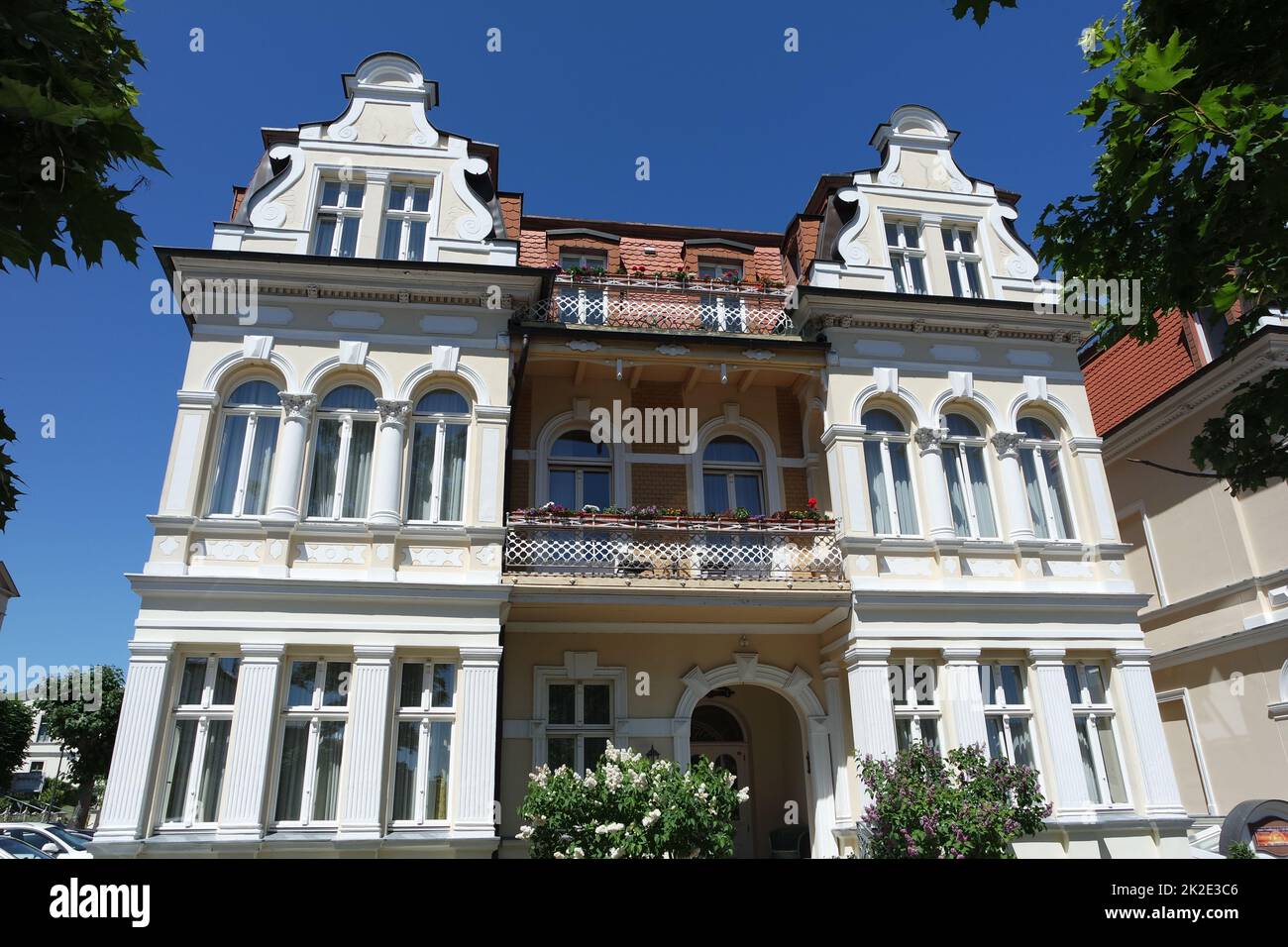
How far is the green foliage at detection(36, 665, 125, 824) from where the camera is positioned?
41.6m

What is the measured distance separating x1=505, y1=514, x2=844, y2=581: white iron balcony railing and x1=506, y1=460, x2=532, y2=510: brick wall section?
1.46 metres

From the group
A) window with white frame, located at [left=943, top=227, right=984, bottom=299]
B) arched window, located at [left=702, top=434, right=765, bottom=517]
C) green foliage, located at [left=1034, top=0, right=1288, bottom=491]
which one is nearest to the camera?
green foliage, located at [left=1034, top=0, right=1288, bottom=491]

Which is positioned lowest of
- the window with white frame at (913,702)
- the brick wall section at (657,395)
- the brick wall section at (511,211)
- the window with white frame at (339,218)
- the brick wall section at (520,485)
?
the window with white frame at (913,702)

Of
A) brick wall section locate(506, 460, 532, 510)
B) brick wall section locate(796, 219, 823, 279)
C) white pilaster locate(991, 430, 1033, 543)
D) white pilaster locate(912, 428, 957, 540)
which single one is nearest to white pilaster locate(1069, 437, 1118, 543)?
white pilaster locate(991, 430, 1033, 543)

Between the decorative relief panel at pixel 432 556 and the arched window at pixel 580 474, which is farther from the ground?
the arched window at pixel 580 474

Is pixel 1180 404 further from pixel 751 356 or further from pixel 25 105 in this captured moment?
pixel 25 105

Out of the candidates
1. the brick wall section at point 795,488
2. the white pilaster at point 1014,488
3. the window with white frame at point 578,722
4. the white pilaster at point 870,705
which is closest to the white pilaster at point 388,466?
the window with white frame at point 578,722

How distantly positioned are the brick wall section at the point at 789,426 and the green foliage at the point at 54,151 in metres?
11.4

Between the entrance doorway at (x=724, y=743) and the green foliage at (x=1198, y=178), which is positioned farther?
the entrance doorway at (x=724, y=743)

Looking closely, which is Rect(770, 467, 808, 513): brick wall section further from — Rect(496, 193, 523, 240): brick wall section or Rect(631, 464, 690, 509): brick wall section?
Rect(496, 193, 523, 240): brick wall section

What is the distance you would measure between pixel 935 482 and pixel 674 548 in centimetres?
465

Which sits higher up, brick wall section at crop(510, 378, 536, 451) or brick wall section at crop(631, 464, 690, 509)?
brick wall section at crop(510, 378, 536, 451)

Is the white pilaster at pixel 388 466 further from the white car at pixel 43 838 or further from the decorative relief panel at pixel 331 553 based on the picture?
the white car at pixel 43 838

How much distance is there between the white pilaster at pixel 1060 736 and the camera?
12.5 m
